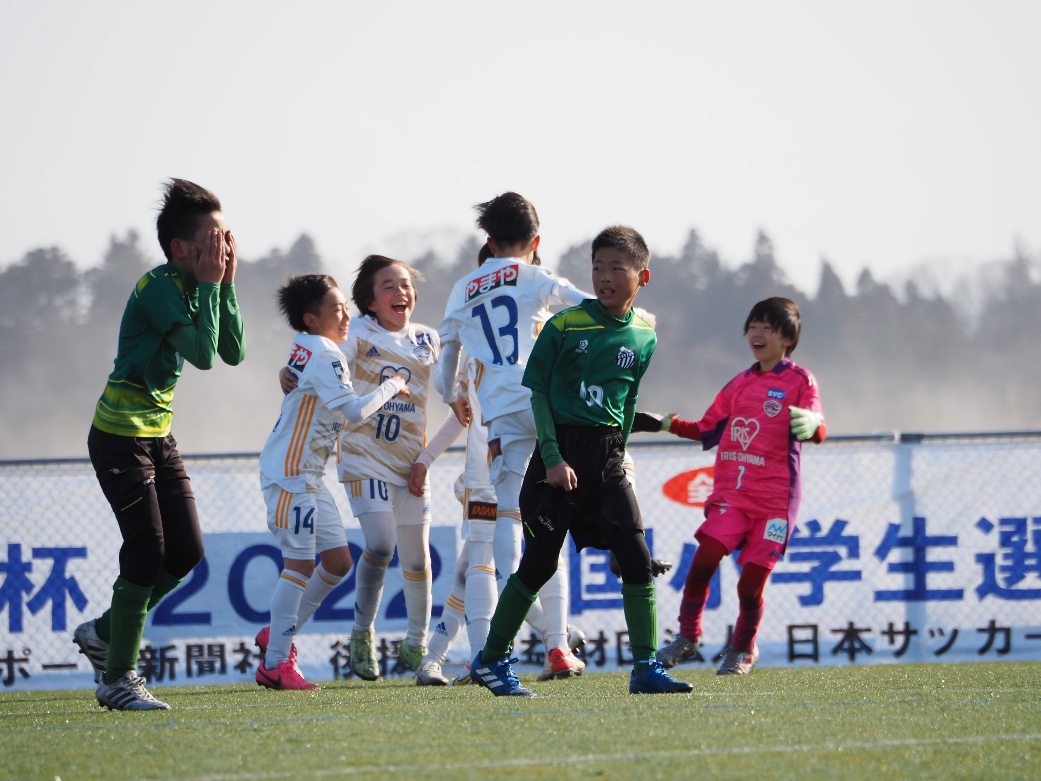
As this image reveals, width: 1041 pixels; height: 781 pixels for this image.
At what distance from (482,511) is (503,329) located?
86 cm

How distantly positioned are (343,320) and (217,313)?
154cm

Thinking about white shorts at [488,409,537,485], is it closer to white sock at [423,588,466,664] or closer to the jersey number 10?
the jersey number 10

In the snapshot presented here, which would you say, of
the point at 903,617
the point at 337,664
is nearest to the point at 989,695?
the point at 903,617

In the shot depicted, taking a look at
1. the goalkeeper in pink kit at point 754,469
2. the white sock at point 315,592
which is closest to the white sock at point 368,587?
the white sock at point 315,592

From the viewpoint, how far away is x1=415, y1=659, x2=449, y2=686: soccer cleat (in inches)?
190

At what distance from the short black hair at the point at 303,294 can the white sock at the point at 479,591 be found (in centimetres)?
130

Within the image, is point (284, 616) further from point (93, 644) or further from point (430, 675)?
point (93, 644)

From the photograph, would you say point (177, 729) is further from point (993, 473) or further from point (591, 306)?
point (993, 473)

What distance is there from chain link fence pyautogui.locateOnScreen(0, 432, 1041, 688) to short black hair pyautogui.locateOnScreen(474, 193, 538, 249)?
2.16 meters

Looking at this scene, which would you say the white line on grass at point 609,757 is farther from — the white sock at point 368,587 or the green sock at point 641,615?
the white sock at point 368,587

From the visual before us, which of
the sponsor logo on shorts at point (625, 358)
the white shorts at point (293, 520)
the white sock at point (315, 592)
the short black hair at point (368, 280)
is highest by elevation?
the short black hair at point (368, 280)

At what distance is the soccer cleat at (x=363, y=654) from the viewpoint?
17.5 ft

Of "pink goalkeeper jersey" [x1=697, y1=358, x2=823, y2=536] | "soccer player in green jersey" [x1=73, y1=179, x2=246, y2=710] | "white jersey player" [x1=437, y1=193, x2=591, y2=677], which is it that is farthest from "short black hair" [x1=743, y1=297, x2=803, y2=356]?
"soccer player in green jersey" [x1=73, y1=179, x2=246, y2=710]

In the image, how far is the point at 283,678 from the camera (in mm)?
4684
